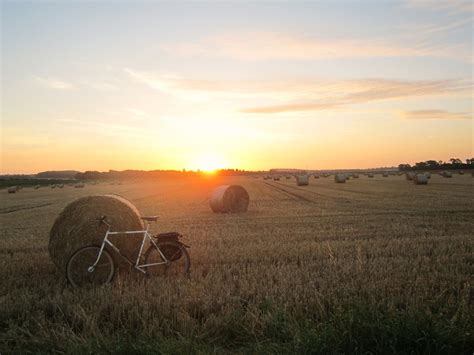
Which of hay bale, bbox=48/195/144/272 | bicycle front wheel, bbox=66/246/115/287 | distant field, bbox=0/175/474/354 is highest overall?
hay bale, bbox=48/195/144/272

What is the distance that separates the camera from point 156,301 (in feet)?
21.7

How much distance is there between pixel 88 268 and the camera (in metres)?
7.96

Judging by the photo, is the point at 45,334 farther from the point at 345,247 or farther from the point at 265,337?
the point at 345,247

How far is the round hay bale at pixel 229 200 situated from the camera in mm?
20500

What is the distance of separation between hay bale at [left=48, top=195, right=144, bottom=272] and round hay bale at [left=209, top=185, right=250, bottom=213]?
11.1 m

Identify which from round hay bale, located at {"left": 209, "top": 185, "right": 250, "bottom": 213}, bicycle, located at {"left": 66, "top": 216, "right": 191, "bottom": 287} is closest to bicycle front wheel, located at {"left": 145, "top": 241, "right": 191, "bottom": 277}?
bicycle, located at {"left": 66, "top": 216, "right": 191, "bottom": 287}

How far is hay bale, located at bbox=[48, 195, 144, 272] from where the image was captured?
8.89 meters

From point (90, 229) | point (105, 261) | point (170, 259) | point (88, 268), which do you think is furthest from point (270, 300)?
point (90, 229)

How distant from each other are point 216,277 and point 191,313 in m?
1.64

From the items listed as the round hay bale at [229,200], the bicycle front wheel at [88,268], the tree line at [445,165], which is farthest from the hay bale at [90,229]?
the tree line at [445,165]

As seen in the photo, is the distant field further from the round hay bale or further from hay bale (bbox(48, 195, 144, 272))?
the round hay bale

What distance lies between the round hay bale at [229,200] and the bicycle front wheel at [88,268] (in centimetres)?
1239

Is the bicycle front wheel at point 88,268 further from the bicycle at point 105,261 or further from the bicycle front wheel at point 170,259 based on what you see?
the bicycle front wheel at point 170,259

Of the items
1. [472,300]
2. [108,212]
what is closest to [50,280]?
[108,212]
